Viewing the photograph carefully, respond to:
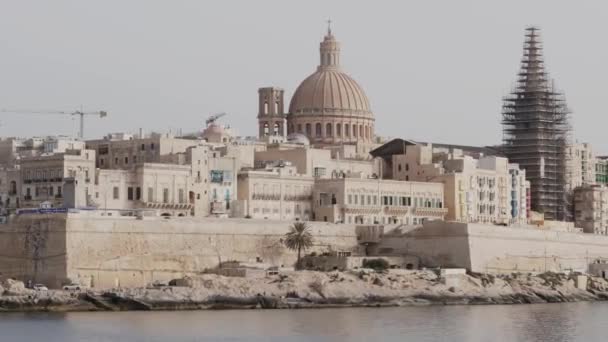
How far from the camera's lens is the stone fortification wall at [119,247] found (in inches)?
2554

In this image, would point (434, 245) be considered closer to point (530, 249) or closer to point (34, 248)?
point (530, 249)

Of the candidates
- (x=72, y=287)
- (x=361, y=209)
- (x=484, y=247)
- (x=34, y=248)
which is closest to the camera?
(x=72, y=287)

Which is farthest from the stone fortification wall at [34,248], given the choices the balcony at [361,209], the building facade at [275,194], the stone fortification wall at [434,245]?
Answer: the balcony at [361,209]

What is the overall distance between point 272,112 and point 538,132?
549 inches

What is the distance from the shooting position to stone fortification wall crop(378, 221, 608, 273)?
73.3 metres

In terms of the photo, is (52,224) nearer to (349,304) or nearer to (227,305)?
Answer: (227,305)

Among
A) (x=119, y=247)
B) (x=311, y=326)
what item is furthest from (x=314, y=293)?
(x=311, y=326)

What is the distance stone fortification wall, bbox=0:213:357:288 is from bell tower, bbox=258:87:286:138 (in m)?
23.5

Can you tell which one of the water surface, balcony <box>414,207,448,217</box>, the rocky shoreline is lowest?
the water surface

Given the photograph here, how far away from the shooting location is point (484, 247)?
2923 inches

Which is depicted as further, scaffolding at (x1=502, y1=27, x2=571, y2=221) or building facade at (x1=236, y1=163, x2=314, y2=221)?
scaffolding at (x1=502, y1=27, x2=571, y2=221)

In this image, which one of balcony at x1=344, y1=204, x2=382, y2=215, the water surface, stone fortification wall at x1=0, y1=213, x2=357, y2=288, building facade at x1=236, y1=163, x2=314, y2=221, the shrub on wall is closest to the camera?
the water surface

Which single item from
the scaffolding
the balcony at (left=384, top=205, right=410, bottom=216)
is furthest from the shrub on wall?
the scaffolding

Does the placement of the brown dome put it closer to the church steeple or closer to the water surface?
the church steeple
